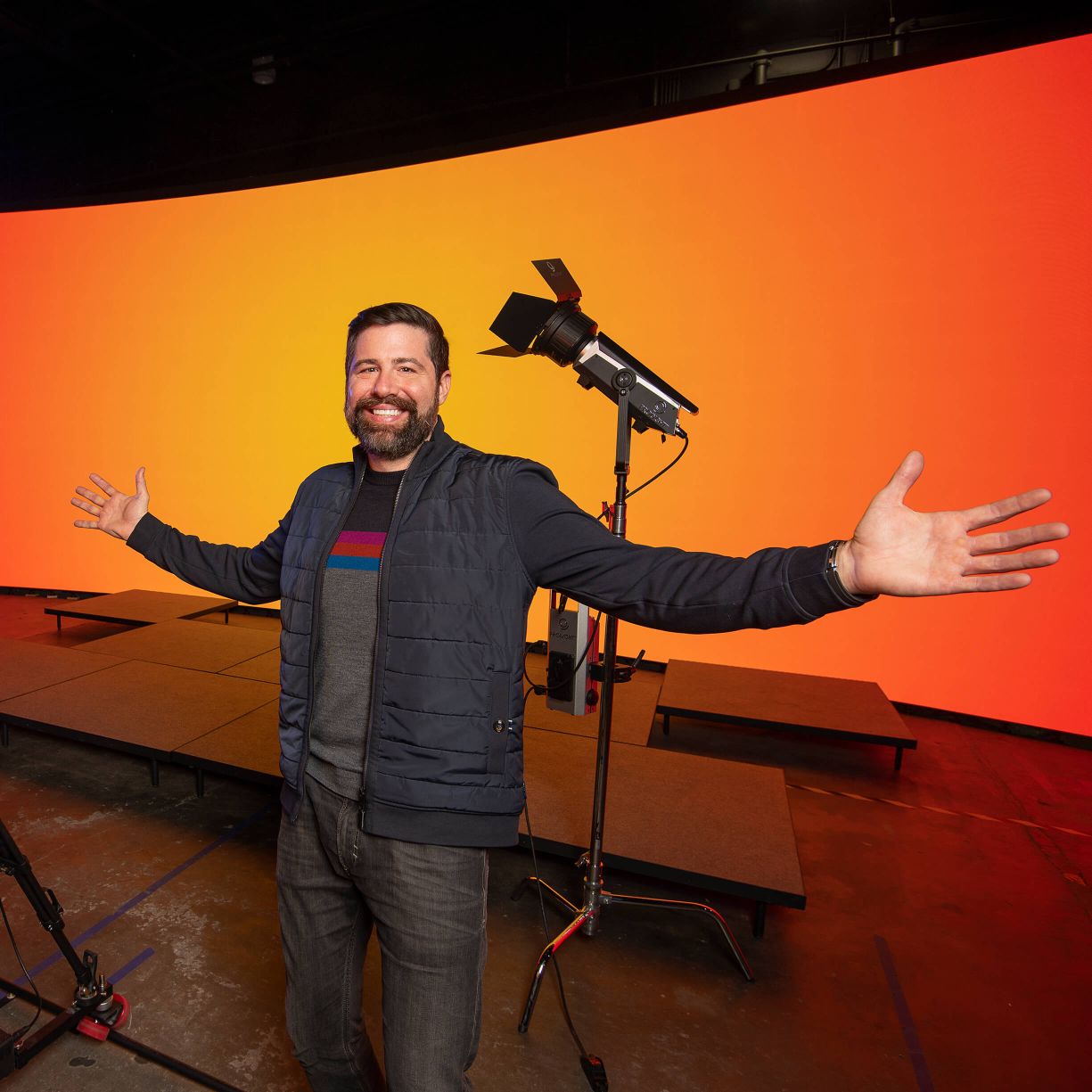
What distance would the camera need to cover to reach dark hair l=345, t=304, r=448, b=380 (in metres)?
1.15

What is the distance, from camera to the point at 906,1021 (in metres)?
1.64

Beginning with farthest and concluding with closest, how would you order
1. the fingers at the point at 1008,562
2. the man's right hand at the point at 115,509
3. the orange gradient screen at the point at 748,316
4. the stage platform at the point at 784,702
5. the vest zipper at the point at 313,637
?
the orange gradient screen at the point at 748,316
the stage platform at the point at 784,702
the man's right hand at the point at 115,509
the vest zipper at the point at 313,637
the fingers at the point at 1008,562

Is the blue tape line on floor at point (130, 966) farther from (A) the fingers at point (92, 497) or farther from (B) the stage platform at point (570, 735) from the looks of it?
(A) the fingers at point (92, 497)

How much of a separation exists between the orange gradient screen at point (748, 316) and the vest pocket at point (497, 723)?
3.05 meters

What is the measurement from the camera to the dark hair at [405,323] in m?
1.15

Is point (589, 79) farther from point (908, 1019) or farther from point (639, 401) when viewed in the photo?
point (908, 1019)

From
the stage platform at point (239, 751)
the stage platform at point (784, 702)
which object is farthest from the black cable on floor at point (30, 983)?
the stage platform at point (784, 702)

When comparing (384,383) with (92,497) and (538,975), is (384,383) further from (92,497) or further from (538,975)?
(538,975)

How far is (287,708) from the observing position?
3.68ft

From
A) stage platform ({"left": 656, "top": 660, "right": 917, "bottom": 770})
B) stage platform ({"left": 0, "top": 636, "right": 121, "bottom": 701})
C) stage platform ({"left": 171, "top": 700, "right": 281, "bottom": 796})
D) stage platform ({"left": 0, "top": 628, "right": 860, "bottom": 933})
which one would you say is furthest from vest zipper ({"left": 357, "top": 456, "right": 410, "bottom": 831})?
stage platform ({"left": 0, "top": 636, "right": 121, "bottom": 701})

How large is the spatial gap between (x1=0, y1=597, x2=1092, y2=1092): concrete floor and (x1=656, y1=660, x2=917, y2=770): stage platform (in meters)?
0.25

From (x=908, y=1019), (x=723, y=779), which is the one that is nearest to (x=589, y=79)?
(x=723, y=779)

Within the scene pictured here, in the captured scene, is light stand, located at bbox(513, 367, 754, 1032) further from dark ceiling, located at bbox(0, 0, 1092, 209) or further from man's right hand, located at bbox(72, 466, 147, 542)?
A: dark ceiling, located at bbox(0, 0, 1092, 209)

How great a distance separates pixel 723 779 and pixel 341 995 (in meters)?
1.54
